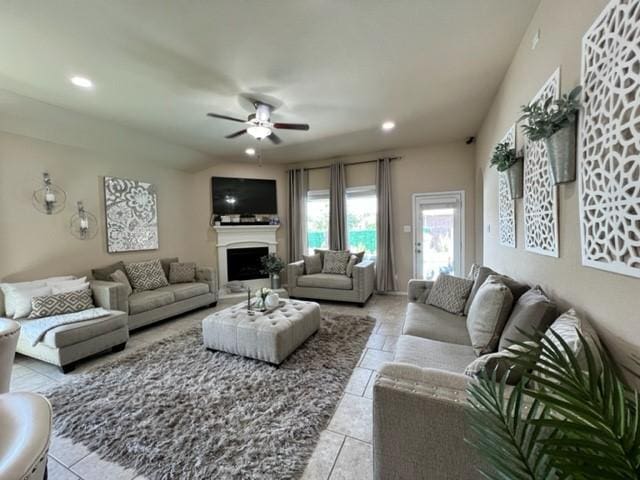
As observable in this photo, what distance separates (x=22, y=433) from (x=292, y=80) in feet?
9.71

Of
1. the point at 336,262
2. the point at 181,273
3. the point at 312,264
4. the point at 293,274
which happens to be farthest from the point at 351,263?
the point at 181,273

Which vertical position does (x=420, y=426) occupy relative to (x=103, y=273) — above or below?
below

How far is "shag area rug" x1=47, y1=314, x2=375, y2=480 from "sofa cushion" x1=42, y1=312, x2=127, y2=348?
0.36 metres

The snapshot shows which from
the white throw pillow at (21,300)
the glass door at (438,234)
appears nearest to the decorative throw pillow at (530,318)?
the glass door at (438,234)

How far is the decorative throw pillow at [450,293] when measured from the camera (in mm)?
2473

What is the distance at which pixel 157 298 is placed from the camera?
354cm

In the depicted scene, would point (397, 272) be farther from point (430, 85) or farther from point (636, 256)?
point (636, 256)

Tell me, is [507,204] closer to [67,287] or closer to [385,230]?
[385,230]

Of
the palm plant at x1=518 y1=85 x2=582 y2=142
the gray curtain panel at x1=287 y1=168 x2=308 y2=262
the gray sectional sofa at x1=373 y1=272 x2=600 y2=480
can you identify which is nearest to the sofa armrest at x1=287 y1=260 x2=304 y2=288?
the gray curtain panel at x1=287 y1=168 x2=308 y2=262

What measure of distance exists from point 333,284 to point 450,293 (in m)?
2.08

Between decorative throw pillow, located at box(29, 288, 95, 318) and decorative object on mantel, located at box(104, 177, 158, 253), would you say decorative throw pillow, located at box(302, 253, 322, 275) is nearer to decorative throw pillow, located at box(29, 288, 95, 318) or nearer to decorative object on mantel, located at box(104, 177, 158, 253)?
decorative object on mantel, located at box(104, 177, 158, 253)

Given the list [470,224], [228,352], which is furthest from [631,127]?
[470,224]

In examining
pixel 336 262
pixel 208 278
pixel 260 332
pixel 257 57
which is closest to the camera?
pixel 257 57

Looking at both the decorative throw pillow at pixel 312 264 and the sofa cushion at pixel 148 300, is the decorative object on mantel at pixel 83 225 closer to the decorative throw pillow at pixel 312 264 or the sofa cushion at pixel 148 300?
the sofa cushion at pixel 148 300
